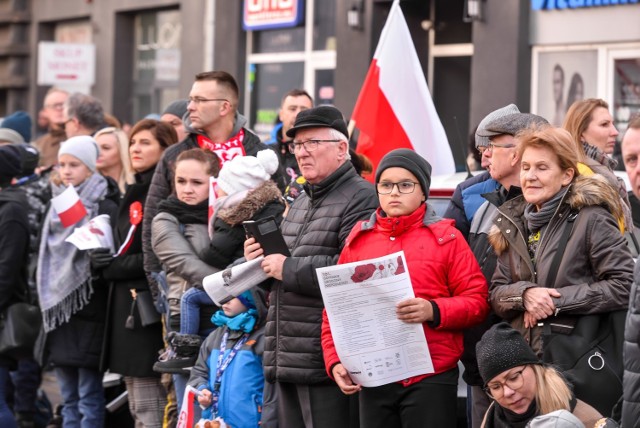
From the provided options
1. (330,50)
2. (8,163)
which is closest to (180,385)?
(8,163)

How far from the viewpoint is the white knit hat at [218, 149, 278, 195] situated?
21.3 feet

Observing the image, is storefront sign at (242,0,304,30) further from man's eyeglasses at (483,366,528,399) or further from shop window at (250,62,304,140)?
man's eyeglasses at (483,366,528,399)

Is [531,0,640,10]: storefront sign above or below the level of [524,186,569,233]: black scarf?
above

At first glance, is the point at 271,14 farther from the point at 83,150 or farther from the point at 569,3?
the point at 83,150

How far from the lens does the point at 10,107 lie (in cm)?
2383

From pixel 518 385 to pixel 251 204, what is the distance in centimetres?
217

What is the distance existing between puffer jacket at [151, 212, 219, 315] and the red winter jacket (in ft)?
5.37

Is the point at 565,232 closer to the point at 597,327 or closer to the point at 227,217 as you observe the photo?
the point at 597,327

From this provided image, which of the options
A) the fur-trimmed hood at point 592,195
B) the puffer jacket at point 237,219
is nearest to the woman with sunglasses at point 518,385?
the fur-trimmed hood at point 592,195

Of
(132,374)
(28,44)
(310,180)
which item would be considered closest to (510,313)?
(310,180)

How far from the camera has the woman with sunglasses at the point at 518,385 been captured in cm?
459

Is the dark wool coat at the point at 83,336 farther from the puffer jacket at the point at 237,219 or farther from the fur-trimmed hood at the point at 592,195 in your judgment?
the fur-trimmed hood at the point at 592,195

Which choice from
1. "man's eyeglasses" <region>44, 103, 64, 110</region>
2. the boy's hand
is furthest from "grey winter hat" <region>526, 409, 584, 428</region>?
"man's eyeglasses" <region>44, 103, 64, 110</region>

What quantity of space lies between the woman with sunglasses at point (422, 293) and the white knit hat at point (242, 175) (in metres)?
1.22
